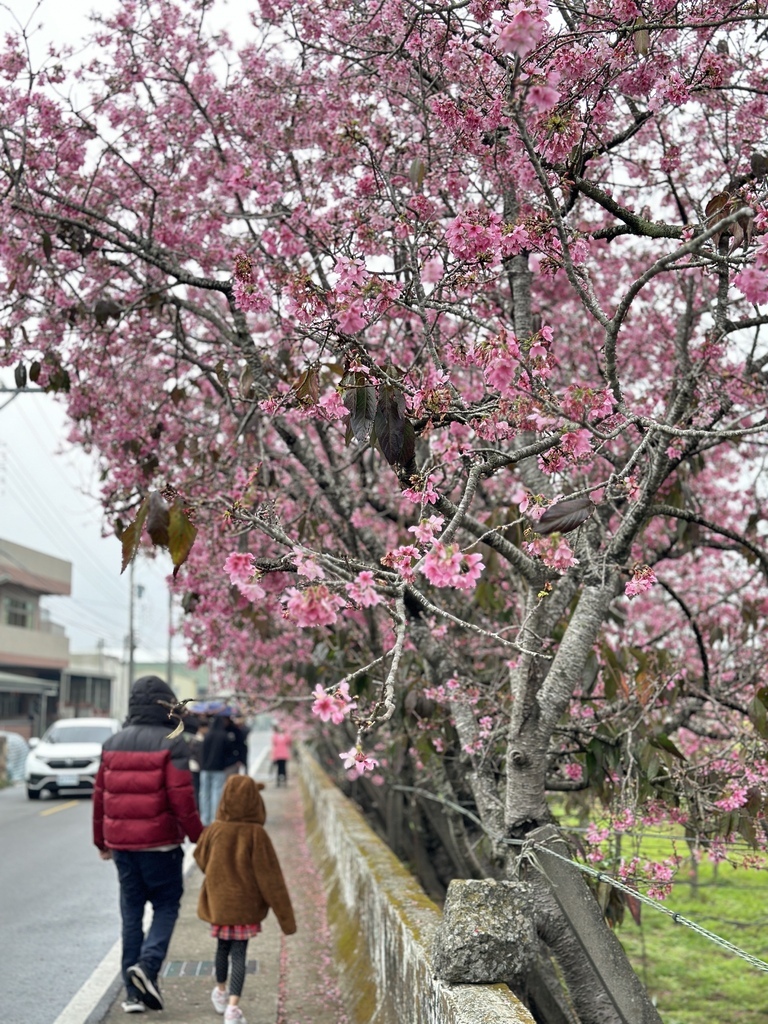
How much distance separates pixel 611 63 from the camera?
4.46 meters

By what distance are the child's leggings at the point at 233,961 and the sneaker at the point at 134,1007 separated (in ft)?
1.47

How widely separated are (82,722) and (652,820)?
20082mm

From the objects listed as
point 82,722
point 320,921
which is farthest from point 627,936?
point 82,722

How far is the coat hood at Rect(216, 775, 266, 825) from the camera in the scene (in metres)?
6.21

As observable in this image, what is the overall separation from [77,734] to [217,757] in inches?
462

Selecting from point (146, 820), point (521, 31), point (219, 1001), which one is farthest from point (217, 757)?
point (521, 31)

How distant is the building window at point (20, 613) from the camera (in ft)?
140

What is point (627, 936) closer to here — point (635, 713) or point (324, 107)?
point (635, 713)

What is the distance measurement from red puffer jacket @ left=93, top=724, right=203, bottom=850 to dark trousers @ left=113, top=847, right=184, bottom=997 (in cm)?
11

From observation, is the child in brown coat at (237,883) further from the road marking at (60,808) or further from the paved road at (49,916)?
the road marking at (60,808)

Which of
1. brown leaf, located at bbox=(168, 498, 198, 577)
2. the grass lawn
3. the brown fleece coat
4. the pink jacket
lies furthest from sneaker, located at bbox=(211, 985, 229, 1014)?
the pink jacket

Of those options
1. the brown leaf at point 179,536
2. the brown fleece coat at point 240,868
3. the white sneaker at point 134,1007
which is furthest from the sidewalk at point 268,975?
the brown leaf at point 179,536

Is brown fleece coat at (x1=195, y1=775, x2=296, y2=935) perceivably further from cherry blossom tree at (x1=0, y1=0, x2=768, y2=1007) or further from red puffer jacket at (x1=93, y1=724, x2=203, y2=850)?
cherry blossom tree at (x1=0, y1=0, x2=768, y2=1007)

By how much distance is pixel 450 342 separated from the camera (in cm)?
486
